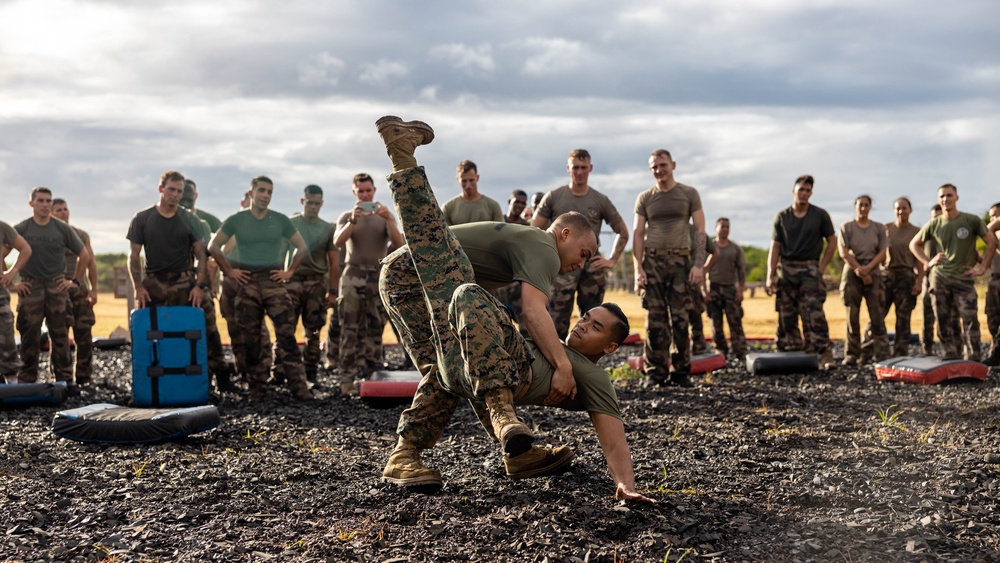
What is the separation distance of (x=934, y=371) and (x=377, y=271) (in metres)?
5.84

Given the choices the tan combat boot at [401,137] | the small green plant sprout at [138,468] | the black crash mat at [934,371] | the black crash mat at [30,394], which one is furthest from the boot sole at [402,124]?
the black crash mat at [934,371]

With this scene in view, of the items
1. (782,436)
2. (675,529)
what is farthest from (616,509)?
(782,436)

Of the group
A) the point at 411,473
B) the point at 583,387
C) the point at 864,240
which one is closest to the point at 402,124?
the point at 583,387

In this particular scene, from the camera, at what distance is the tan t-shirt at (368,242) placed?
9.14 meters

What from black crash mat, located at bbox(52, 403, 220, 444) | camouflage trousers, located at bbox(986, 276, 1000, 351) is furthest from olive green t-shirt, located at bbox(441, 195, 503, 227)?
camouflage trousers, located at bbox(986, 276, 1000, 351)

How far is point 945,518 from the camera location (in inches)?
155

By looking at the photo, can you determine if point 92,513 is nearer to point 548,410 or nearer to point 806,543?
point 806,543

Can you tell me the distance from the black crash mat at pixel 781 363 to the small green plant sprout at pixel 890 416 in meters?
2.24

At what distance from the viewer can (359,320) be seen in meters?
9.28

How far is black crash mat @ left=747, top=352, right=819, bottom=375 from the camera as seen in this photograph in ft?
32.2

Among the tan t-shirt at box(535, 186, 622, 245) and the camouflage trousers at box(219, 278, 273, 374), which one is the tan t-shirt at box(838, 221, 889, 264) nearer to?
the tan t-shirt at box(535, 186, 622, 245)

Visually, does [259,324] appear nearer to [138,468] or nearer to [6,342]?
[6,342]

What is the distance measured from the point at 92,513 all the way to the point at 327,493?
116cm

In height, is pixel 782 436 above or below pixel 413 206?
below
